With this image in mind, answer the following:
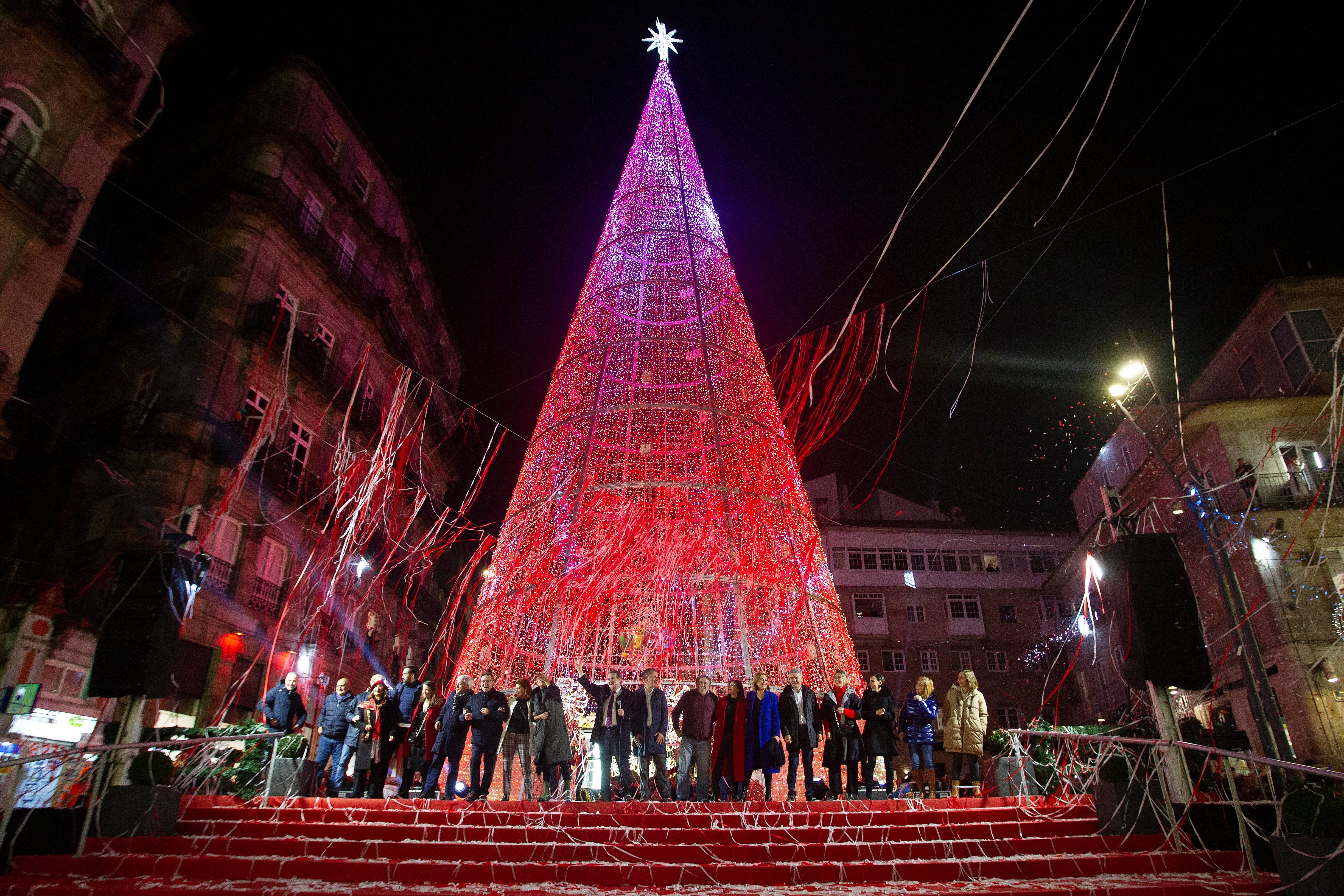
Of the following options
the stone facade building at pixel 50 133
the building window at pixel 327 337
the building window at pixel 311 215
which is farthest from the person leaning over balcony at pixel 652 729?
the building window at pixel 311 215

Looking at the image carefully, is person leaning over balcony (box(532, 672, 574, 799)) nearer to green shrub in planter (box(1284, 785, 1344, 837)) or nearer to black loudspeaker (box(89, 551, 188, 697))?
black loudspeaker (box(89, 551, 188, 697))

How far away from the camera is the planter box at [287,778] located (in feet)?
24.8

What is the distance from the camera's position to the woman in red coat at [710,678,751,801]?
8125 millimetres

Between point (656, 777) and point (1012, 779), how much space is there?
11.9ft

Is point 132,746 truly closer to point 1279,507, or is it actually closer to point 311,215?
point 311,215

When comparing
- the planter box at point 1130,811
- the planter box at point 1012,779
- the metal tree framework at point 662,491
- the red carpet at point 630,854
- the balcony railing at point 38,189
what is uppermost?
the balcony railing at point 38,189

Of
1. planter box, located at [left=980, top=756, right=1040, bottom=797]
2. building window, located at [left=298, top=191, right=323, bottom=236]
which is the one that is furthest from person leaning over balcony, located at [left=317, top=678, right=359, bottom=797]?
building window, located at [left=298, top=191, right=323, bottom=236]

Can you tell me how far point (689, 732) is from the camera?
8.02 meters

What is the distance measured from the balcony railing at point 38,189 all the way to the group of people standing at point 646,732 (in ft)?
32.1

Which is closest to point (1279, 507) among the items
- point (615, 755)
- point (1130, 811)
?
point (1130, 811)

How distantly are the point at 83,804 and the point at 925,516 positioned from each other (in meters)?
33.1

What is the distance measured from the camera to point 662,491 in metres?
11.2

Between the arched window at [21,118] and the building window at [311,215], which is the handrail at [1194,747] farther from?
the building window at [311,215]

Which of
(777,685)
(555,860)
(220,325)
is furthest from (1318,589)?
(220,325)
